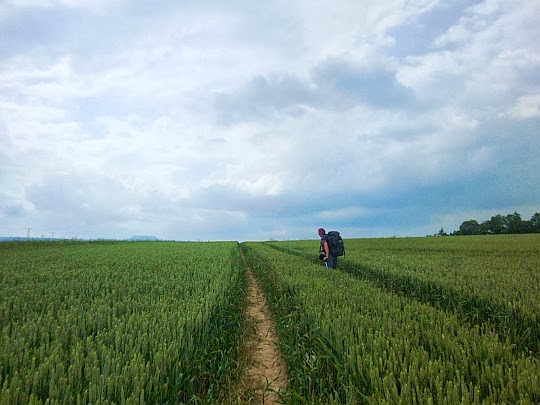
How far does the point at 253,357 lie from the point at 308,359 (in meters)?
1.83

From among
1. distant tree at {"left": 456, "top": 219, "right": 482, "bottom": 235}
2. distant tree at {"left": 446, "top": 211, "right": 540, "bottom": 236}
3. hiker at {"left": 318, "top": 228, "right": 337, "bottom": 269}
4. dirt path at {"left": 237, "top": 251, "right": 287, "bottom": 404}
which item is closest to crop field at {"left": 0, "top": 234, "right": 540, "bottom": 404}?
dirt path at {"left": 237, "top": 251, "right": 287, "bottom": 404}

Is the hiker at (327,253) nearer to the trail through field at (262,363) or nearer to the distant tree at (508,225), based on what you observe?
the trail through field at (262,363)

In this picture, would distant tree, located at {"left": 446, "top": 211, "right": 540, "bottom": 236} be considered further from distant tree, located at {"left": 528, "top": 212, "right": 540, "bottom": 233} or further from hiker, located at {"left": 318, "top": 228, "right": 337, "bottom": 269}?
hiker, located at {"left": 318, "top": 228, "right": 337, "bottom": 269}

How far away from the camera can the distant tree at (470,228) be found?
100 meters

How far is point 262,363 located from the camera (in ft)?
21.2

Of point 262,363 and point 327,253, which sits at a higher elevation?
point 327,253

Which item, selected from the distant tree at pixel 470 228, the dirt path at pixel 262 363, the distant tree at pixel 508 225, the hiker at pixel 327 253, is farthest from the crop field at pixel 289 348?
the distant tree at pixel 470 228

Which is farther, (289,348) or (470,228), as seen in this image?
(470,228)

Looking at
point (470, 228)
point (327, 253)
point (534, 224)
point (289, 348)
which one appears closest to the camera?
point (289, 348)

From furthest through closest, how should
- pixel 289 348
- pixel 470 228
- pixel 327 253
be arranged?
pixel 470 228 → pixel 327 253 → pixel 289 348

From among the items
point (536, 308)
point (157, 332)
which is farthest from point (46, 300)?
point (536, 308)

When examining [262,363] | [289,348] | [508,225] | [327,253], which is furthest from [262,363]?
[508,225]

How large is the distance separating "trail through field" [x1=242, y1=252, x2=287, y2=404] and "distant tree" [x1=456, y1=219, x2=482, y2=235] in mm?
111436

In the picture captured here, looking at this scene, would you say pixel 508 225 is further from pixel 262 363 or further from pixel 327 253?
pixel 262 363
